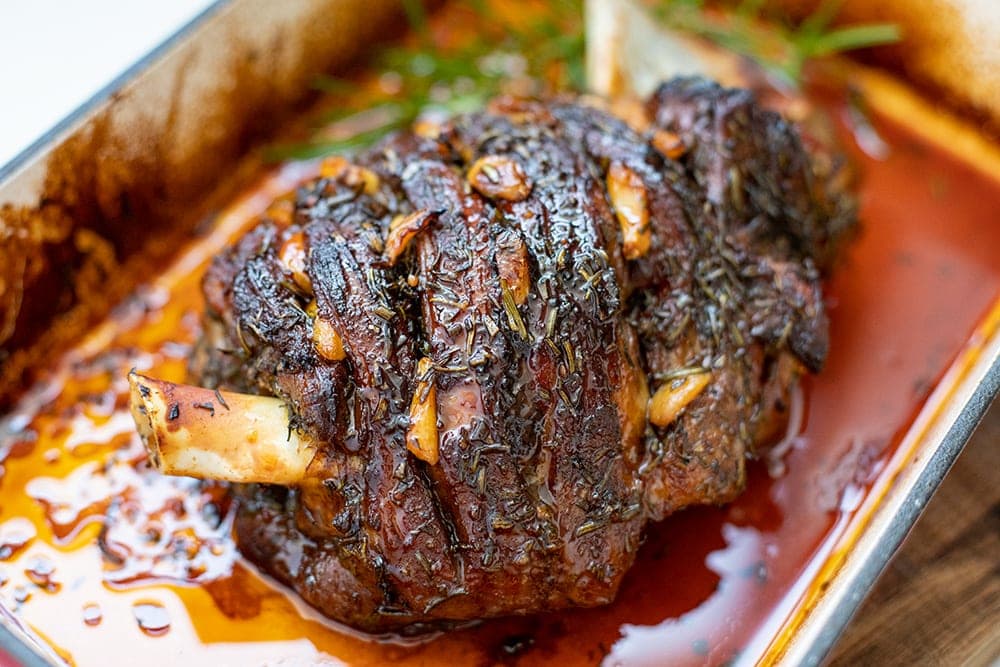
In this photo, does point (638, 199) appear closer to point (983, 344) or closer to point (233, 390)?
point (233, 390)

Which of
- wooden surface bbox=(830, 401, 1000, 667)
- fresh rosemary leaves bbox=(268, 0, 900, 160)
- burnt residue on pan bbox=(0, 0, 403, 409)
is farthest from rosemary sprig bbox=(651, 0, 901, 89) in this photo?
wooden surface bbox=(830, 401, 1000, 667)

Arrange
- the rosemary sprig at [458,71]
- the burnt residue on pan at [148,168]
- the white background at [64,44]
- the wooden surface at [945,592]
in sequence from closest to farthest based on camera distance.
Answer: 1. the wooden surface at [945,592]
2. the burnt residue on pan at [148,168]
3. the rosemary sprig at [458,71]
4. the white background at [64,44]

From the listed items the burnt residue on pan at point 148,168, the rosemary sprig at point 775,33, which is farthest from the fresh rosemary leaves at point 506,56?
the burnt residue on pan at point 148,168

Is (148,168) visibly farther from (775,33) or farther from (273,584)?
(775,33)

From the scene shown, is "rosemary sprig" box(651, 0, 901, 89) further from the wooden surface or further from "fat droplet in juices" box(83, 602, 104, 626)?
"fat droplet in juices" box(83, 602, 104, 626)

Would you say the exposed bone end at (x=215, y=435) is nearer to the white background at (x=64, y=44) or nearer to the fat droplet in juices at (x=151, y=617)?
the fat droplet in juices at (x=151, y=617)

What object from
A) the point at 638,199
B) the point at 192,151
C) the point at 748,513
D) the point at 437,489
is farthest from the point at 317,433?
the point at 192,151

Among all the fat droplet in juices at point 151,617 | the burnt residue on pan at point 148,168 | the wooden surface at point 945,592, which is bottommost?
the wooden surface at point 945,592
